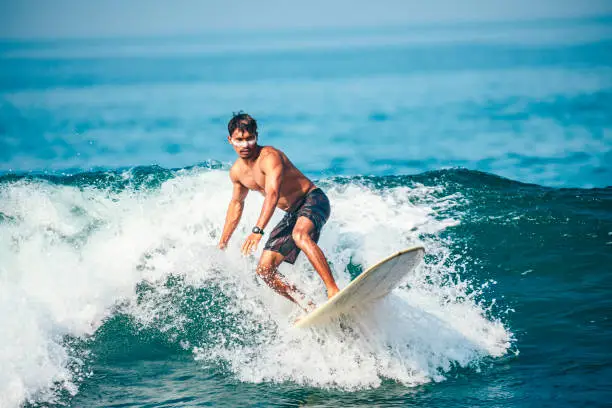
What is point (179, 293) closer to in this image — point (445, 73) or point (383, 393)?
point (383, 393)

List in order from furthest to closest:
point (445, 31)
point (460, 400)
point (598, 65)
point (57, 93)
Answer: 1. point (445, 31)
2. point (598, 65)
3. point (57, 93)
4. point (460, 400)

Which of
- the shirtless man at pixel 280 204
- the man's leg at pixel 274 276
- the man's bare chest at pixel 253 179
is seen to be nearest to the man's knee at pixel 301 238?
the shirtless man at pixel 280 204

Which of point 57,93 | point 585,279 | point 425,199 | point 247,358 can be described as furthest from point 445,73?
point 247,358

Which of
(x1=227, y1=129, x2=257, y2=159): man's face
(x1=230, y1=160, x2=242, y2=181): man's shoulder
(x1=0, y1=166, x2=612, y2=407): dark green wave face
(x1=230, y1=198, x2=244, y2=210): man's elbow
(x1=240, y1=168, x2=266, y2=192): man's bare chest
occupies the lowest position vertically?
(x1=0, y1=166, x2=612, y2=407): dark green wave face

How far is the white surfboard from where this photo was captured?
5891 millimetres

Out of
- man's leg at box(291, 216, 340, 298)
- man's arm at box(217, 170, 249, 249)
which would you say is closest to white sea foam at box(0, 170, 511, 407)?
man's leg at box(291, 216, 340, 298)

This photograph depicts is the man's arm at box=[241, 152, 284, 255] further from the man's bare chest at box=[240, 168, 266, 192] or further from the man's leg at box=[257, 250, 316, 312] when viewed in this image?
the man's leg at box=[257, 250, 316, 312]

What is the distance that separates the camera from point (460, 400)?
5844 mm

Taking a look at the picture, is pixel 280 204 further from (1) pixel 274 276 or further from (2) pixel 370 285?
(2) pixel 370 285

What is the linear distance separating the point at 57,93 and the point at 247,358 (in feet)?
83.9

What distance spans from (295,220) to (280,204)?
0.80 feet

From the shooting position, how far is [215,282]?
8531 millimetres

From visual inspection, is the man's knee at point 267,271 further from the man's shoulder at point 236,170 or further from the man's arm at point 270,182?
the man's shoulder at point 236,170

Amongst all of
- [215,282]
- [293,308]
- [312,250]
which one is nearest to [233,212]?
[293,308]
